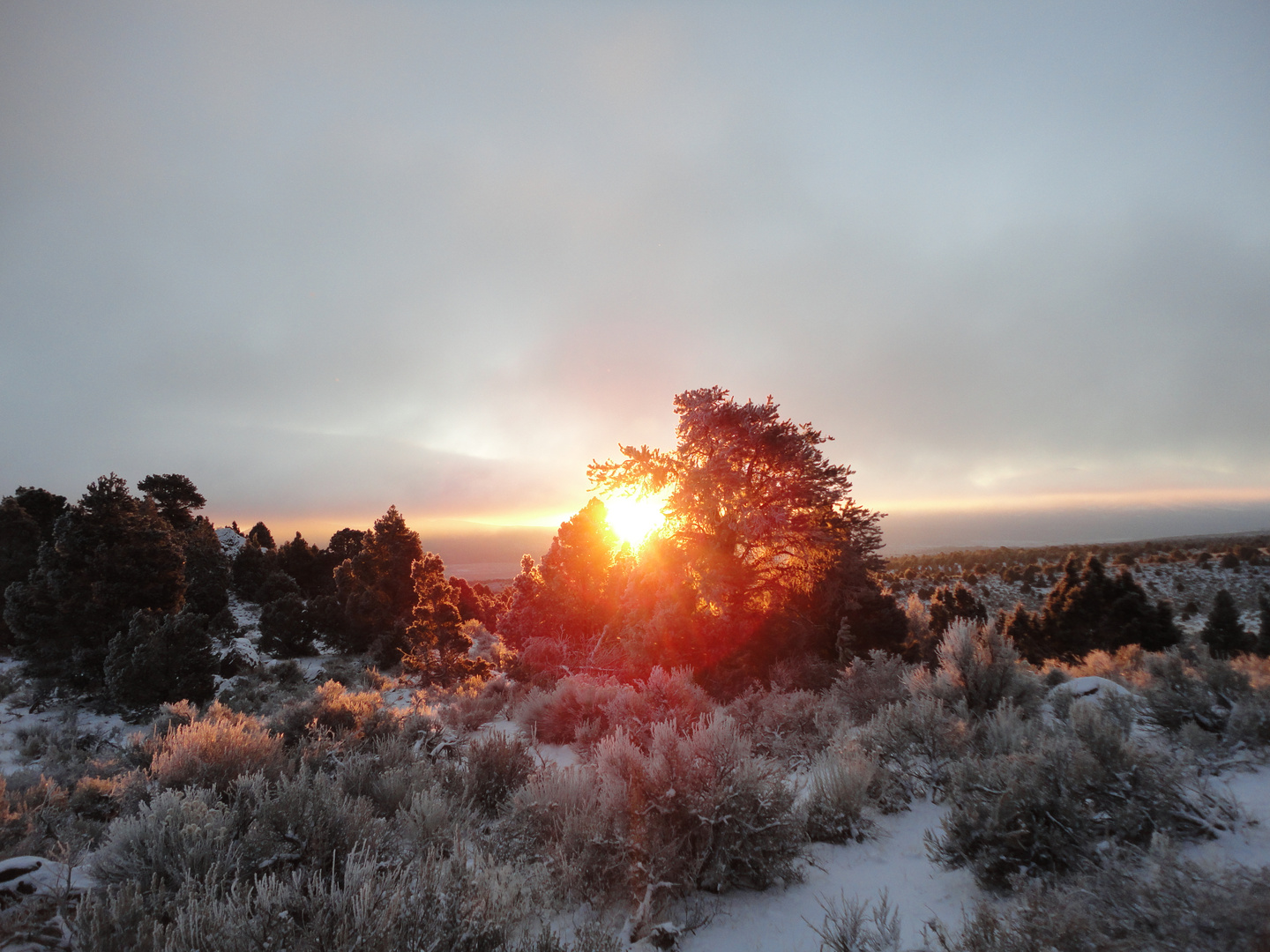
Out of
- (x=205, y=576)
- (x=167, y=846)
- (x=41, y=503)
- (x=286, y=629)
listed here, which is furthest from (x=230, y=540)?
(x=167, y=846)

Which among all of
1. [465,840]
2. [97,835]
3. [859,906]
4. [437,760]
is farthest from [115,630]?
[859,906]

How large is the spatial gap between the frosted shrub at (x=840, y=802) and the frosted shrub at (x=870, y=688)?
2661 millimetres

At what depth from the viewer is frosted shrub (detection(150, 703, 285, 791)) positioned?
4.67 meters

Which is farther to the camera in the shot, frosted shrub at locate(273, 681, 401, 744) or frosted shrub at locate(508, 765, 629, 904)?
frosted shrub at locate(273, 681, 401, 744)

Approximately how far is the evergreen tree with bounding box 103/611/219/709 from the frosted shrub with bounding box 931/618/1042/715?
53.1 feet

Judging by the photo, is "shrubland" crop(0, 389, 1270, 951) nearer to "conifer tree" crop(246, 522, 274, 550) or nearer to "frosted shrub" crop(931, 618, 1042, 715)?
"frosted shrub" crop(931, 618, 1042, 715)

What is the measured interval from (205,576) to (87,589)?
1115 cm

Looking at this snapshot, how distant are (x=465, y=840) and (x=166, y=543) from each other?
1717cm

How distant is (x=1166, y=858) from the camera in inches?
112

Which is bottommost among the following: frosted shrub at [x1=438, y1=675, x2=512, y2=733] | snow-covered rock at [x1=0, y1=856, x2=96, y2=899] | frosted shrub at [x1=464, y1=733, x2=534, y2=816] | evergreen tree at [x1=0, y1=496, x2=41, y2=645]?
frosted shrub at [x1=438, y1=675, x2=512, y2=733]

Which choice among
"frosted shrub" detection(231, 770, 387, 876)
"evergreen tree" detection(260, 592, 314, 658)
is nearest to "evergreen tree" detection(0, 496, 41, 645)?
"evergreen tree" detection(260, 592, 314, 658)

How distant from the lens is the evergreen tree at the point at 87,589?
1360cm

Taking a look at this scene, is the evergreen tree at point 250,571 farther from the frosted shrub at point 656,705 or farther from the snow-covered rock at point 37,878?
the snow-covered rock at point 37,878

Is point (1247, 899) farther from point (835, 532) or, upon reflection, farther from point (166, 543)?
point (166, 543)
